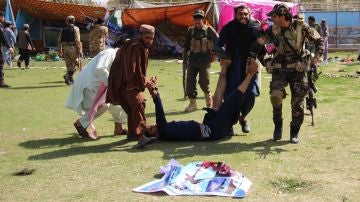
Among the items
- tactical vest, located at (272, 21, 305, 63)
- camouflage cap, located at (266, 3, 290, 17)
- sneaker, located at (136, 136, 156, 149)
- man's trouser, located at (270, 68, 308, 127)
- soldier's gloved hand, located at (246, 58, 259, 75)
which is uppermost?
camouflage cap, located at (266, 3, 290, 17)

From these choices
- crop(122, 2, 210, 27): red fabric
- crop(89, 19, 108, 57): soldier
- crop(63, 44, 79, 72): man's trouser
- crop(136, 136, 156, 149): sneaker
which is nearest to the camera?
crop(136, 136, 156, 149): sneaker

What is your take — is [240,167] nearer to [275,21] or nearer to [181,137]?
[181,137]

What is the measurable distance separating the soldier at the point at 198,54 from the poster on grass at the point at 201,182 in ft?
14.2

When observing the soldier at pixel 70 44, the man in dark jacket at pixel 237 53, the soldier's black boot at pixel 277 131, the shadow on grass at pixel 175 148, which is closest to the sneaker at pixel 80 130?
the shadow on grass at pixel 175 148

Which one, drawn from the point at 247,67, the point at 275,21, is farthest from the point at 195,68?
the point at 275,21

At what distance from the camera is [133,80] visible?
656cm

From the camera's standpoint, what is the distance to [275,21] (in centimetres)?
639

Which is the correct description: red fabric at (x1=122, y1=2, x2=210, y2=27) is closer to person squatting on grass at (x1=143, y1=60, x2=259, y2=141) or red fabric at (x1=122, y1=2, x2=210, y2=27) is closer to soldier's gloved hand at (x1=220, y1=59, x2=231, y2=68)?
soldier's gloved hand at (x1=220, y1=59, x2=231, y2=68)

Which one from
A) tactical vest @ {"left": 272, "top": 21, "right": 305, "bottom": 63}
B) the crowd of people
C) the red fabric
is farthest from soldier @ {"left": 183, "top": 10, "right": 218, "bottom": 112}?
the red fabric

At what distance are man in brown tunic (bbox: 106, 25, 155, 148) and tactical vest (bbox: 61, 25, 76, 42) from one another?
7015 mm

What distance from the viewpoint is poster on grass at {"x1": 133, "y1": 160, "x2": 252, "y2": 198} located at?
464cm

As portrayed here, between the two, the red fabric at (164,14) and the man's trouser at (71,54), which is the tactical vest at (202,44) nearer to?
the man's trouser at (71,54)

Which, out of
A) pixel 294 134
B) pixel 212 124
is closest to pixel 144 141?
pixel 212 124

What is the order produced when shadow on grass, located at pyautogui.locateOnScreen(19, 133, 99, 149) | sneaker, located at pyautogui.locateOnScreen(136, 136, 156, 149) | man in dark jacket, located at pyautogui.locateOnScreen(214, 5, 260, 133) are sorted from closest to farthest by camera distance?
sneaker, located at pyautogui.locateOnScreen(136, 136, 156, 149) < shadow on grass, located at pyautogui.locateOnScreen(19, 133, 99, 149) < man in dark jacket, located at pyautogui.locateOnScreen(214, 5, 260, 133)
